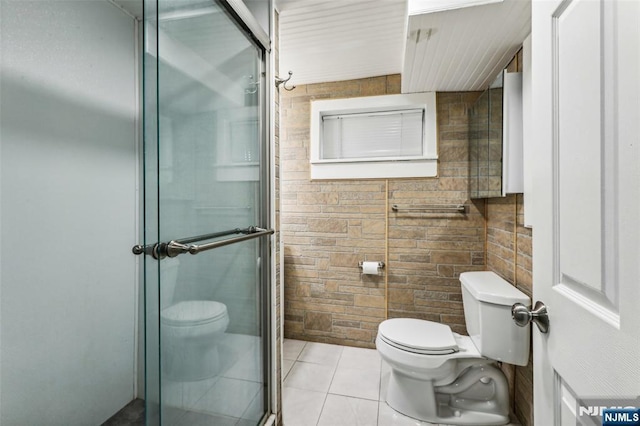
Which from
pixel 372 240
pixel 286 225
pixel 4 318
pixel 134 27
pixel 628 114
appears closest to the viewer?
pixel 628 114

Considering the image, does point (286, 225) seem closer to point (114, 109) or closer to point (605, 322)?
point (114, 109)

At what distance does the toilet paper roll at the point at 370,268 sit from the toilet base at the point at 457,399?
2.47 ft

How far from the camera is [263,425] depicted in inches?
55.0

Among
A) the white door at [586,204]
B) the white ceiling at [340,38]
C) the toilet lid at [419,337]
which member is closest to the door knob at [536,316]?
the white door at [586,204]

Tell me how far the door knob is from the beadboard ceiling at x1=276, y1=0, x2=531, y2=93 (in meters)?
1.22

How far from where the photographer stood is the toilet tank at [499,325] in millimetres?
1445

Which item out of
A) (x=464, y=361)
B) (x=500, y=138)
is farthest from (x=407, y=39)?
(x=464, y=361)

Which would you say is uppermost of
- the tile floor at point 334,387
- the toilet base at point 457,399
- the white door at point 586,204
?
the white door at point 586,204

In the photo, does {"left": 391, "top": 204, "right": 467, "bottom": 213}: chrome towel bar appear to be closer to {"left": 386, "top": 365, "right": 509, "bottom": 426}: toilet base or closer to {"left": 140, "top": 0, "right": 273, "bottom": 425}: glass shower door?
{"left": 386, "top": 365, "right": 509, "bottom": 426}: toilet base

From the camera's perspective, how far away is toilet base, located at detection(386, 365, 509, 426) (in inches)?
62.7

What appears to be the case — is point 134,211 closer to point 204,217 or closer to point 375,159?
point 204,217

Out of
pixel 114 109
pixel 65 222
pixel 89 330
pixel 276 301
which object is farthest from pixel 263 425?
pixel 114 109

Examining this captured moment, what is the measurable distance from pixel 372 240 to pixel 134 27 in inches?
81.6

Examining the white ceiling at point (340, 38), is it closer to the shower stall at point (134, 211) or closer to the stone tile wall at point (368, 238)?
the stone tile wall at point (368, 238)
